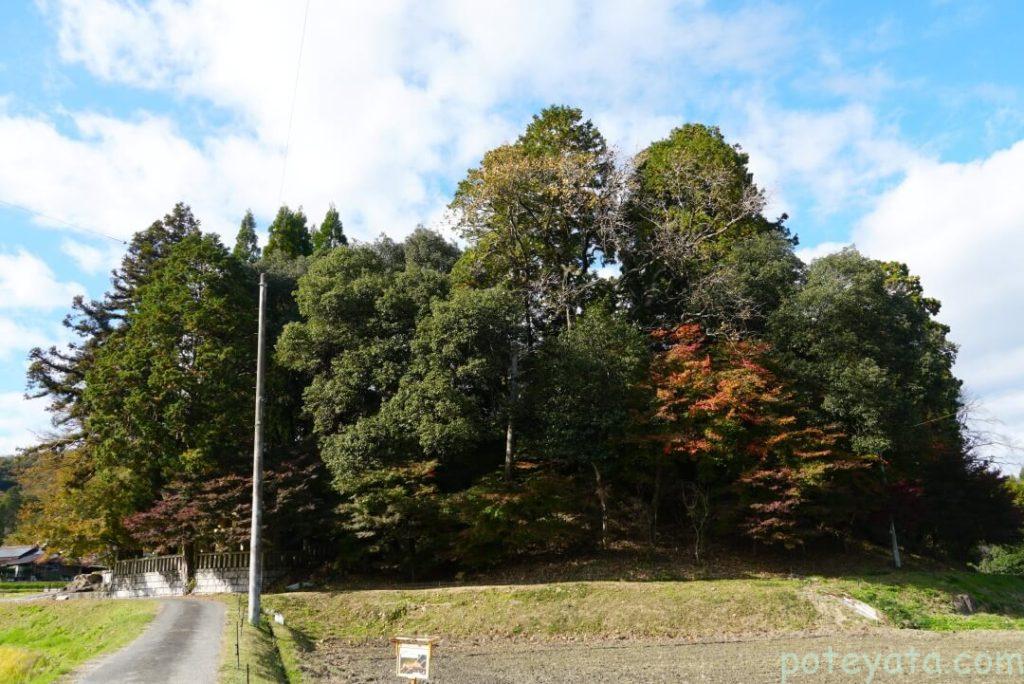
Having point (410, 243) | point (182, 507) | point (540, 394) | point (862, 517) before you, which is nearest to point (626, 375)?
point (540, 394)

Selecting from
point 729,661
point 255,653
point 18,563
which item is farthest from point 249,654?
point 18,563

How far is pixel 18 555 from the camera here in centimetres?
5034

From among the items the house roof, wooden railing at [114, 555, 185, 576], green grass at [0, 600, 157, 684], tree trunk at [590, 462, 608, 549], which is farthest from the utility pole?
the house roof

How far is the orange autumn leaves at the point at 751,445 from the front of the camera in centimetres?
2156

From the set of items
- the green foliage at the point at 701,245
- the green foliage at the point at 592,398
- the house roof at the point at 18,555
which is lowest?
the house roof at the point at 18,555

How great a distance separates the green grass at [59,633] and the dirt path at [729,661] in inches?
162

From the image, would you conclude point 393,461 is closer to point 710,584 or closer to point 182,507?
point 182,507

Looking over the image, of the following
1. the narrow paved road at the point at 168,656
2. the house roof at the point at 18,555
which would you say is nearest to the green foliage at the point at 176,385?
the narrow paved road at the point at 168,656

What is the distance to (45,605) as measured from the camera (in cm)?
2194

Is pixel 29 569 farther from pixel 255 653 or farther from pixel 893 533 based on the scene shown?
pixel 893 533

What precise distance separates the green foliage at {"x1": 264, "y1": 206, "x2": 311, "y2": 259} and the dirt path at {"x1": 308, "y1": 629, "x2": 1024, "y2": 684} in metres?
35.3

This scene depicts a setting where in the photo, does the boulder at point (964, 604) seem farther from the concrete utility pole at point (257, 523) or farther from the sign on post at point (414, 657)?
the concrete utility pole at point (257, 523)

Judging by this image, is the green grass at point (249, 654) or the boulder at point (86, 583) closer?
the green grass at point (249, 654)

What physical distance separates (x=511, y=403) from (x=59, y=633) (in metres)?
14.6
